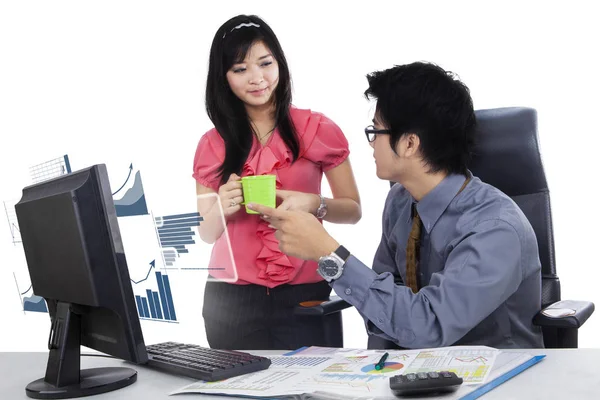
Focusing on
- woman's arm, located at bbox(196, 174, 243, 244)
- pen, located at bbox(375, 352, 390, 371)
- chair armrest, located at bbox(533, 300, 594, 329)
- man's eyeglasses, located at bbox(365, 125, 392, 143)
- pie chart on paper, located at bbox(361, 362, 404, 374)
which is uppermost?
man's eyeglasses, located at bbox(365, 125, 392, 143)

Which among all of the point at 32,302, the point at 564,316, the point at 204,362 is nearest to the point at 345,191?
the point at 564,316

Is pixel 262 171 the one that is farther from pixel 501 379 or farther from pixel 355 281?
pixel 501 379

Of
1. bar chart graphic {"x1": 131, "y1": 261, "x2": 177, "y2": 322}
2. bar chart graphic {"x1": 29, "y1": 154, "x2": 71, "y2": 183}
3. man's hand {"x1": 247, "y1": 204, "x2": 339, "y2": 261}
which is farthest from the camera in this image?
man's hand {"x1": 247, "y1": 204, "x2": 339, "y2": 261}

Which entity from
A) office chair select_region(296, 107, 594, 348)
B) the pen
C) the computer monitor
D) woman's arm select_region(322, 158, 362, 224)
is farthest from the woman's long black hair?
the pen

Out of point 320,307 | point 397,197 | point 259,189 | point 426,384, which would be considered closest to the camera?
point 426,384

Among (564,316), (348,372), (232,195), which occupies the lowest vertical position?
(564,316)

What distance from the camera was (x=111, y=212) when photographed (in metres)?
1.22

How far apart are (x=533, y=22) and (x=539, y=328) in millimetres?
1683

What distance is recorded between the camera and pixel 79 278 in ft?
4.12

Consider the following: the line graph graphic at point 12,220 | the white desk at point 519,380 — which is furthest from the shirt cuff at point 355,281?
the line graph graphic at point 12,220

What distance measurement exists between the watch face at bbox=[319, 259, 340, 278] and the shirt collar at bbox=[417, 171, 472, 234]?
1.11 feet

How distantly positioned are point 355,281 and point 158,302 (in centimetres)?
45

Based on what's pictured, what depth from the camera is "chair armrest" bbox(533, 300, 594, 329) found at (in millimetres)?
1676

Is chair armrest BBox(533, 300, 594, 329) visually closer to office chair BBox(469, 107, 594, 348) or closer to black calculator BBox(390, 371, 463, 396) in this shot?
office chair BBox(469, 107, 594, 348)
